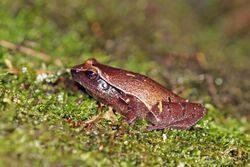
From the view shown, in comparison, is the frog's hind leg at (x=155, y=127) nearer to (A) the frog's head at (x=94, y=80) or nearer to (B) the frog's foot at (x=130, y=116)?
(B) the frog's foot at (x=130, y=116)

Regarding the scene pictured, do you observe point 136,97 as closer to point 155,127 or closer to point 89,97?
point 155,127

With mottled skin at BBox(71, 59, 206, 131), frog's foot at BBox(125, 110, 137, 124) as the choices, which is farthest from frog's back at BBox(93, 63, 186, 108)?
frog's foot at BBox(125, 110, 137, 124)

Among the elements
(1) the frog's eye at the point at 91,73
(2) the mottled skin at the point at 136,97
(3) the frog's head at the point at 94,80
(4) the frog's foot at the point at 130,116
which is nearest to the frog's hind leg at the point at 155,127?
(2) the mottled skin at the point at 136,97

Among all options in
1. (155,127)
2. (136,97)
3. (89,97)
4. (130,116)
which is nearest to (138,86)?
(136,97)

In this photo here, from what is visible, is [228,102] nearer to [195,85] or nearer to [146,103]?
[195,85]

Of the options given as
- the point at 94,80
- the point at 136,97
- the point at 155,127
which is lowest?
the point at 155,127

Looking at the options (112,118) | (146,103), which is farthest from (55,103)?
(146,103)
